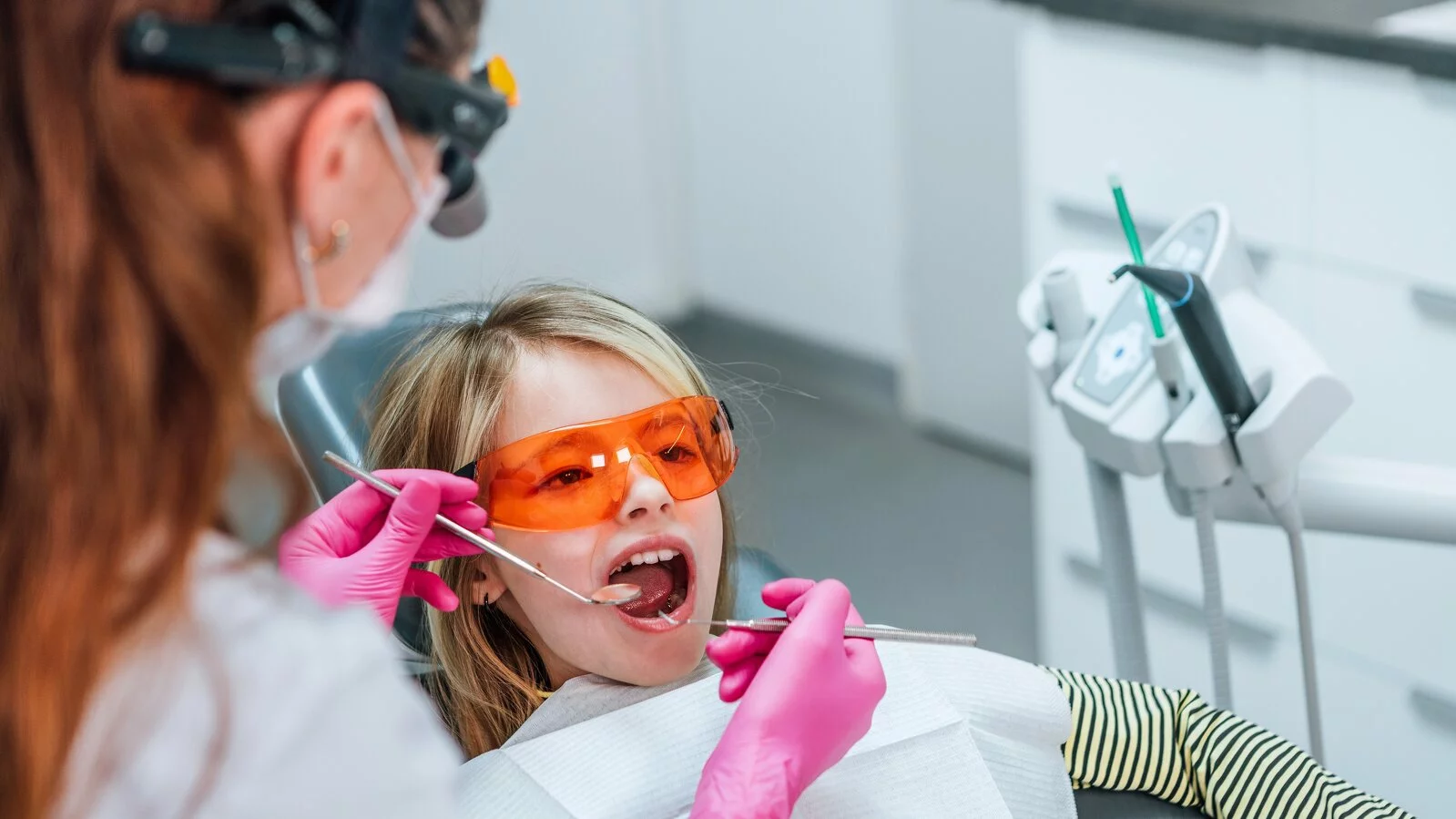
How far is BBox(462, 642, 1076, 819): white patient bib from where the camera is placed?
3.95ft

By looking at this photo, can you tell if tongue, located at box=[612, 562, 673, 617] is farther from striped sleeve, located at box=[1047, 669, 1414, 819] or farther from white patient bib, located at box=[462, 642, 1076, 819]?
striped sleeve, located at box=[1047, 669, 1414, 819]

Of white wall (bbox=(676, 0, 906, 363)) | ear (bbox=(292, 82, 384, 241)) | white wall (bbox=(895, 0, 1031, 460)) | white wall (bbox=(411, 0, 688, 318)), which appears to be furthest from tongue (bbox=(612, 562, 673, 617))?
white wall (bbox=(411, 0, 688, 318))

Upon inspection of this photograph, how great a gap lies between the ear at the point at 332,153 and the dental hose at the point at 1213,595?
0.86 m

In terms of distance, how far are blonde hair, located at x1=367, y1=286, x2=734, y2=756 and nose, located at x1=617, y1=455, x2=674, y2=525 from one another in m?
0.12

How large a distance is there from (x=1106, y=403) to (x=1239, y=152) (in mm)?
690

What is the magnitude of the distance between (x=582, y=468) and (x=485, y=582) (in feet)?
0.54

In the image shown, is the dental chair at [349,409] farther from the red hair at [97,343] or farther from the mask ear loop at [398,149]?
the red hair at [97,343]

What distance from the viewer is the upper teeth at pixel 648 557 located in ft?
4.18

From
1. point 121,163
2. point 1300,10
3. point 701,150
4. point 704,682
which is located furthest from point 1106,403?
point 701,150

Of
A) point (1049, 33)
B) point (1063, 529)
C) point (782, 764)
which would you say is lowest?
point (1063, 529)

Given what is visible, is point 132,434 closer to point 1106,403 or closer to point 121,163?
point 121,163

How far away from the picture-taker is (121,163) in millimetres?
614

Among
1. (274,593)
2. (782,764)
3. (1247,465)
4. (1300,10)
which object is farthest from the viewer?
(1300,10)

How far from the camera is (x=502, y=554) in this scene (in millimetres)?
1176
